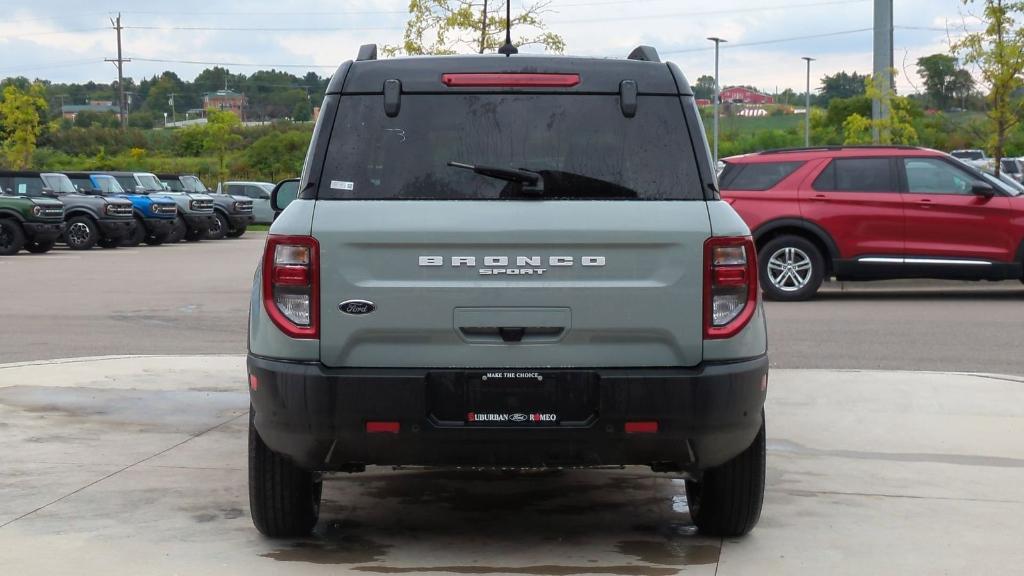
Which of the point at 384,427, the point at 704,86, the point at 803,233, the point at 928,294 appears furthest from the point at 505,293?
the point at 704,86

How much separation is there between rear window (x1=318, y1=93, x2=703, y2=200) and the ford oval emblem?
378 millimetres

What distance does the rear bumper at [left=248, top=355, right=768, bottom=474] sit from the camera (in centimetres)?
483

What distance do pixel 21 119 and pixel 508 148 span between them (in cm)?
5184

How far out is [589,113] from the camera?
5074mm

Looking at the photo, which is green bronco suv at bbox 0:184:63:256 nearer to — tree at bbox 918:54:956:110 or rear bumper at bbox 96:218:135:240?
rear bumper at bbox 96:218:135:240

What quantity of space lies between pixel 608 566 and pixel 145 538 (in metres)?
1.85

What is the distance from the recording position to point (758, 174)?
16.4 meters

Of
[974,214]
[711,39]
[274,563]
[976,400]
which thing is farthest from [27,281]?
[711,39]

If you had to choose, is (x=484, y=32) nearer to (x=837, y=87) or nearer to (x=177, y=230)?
(x=177, y=230)

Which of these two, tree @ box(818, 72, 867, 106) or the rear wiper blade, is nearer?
the rear wiper blade

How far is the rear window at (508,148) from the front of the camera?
4980 millimetres

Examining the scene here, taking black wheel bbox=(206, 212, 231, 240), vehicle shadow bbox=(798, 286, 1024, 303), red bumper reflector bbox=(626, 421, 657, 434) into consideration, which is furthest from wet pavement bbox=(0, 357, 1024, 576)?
black wheel bbox=(206, 212, 231, 240)

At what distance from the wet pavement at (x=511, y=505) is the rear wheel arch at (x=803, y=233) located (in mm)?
7104

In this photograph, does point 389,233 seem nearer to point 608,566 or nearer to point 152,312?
point 608,566
